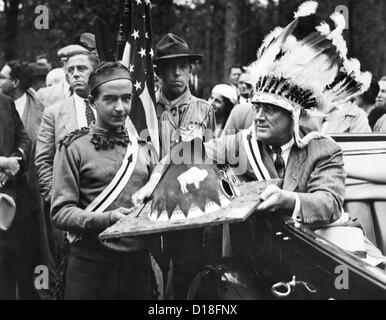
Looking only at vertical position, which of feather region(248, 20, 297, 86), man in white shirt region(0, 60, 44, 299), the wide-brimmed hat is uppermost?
the wide-brimmed hat

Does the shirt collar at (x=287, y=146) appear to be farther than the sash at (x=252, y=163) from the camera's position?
Yes

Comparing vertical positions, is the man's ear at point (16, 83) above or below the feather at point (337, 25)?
below

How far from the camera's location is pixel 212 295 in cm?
343

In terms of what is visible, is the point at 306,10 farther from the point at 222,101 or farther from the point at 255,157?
the point at 222,101

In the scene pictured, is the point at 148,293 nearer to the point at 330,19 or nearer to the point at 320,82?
the point at 320,82

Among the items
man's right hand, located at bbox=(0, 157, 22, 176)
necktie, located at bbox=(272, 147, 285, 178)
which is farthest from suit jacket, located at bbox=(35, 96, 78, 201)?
necktie, located at bbox=(272, 147, 285, 178)

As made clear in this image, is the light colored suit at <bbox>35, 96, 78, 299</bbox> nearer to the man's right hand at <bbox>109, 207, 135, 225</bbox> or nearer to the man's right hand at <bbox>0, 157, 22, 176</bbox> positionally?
the man's right hand at <bbox>0, 157, 22, 176</bbox>

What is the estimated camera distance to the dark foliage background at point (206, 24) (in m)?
15.0

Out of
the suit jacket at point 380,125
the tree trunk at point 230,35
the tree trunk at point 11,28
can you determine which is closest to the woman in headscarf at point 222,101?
the suit jacket at point 380,125

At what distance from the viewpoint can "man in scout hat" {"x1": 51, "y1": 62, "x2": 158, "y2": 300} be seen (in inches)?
148

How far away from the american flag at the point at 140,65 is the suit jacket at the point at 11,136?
133 cm

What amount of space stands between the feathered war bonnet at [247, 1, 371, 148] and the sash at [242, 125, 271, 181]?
0.23 metres

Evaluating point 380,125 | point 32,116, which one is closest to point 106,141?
point 32,116

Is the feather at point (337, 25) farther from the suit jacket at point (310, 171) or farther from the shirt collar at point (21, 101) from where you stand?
the shirt collar at point (21, 101)
